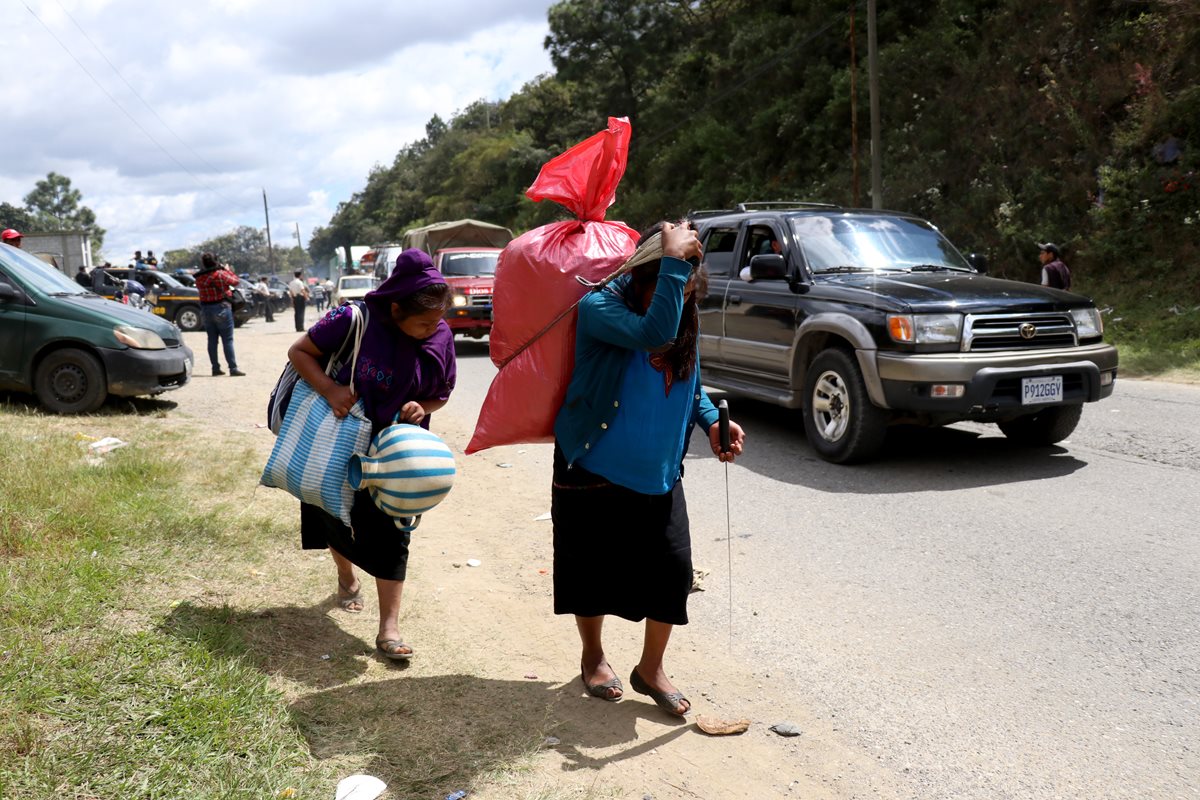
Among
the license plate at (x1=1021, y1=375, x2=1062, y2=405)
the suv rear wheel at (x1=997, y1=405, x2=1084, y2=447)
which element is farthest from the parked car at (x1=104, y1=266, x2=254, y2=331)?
the license plate at (x1=1021, y1=375, x2=1062, y2=405)

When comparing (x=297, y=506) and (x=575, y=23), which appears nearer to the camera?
(x=297, y=506)

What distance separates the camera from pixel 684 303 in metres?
3.19

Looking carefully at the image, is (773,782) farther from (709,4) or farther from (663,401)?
(709,4)

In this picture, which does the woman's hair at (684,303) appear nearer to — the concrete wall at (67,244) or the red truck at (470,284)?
the red truck at (470,284)

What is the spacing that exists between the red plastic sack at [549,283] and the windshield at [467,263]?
15259 millimetres

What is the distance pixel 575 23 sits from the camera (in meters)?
48.1

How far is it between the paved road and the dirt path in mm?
184

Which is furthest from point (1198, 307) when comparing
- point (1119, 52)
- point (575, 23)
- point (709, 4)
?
point (575, 23)

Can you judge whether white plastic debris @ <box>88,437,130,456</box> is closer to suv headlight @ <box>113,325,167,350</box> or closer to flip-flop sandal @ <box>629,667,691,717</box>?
suv headlight @ <box>113,325,167,350</box>

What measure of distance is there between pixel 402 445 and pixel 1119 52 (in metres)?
21.4

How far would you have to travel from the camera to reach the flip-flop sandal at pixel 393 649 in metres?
3.81

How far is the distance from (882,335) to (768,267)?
109cm

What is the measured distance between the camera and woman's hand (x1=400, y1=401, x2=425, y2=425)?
374 centimetres

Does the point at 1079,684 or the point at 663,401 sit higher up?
the point at 663,401
